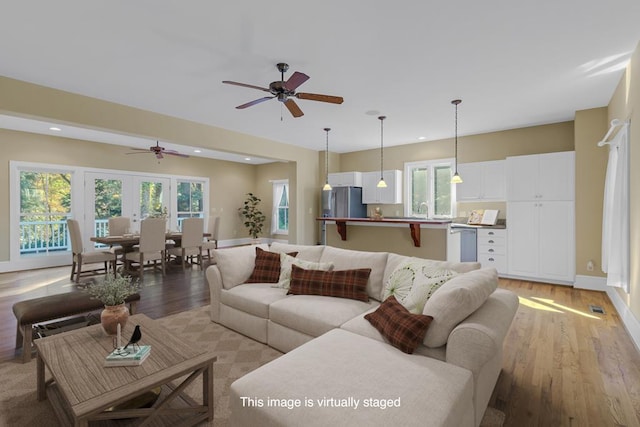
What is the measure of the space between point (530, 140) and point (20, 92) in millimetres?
7224

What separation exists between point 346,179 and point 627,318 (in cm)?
522

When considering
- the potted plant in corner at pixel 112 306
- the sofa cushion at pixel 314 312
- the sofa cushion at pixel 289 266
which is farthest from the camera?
the sofa cushion at pixel 289 266

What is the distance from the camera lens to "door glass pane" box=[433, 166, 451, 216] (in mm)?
6434

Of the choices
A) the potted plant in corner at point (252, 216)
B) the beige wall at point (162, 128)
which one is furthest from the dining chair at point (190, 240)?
the potted plant in corner at point (252, 216)

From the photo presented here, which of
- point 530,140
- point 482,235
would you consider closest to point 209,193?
point 482,235

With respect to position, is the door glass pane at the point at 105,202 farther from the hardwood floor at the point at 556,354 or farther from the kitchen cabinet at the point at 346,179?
the kitchen cabinet at the point at 346,179

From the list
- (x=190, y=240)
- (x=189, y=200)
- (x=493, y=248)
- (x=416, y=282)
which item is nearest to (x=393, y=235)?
(x=493, y=248)

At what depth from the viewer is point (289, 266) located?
10.2 feet

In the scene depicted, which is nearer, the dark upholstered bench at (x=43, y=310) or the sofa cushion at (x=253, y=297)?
the dark upholstered bench at (x=43, y=310)

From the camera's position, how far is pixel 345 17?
2.42 m

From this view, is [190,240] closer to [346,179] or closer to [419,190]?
[346,179]

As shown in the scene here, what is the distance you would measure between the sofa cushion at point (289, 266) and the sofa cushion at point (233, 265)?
388 millimetres

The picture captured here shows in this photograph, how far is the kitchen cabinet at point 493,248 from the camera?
5391 mm

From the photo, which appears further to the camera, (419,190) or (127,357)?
(419,190)
